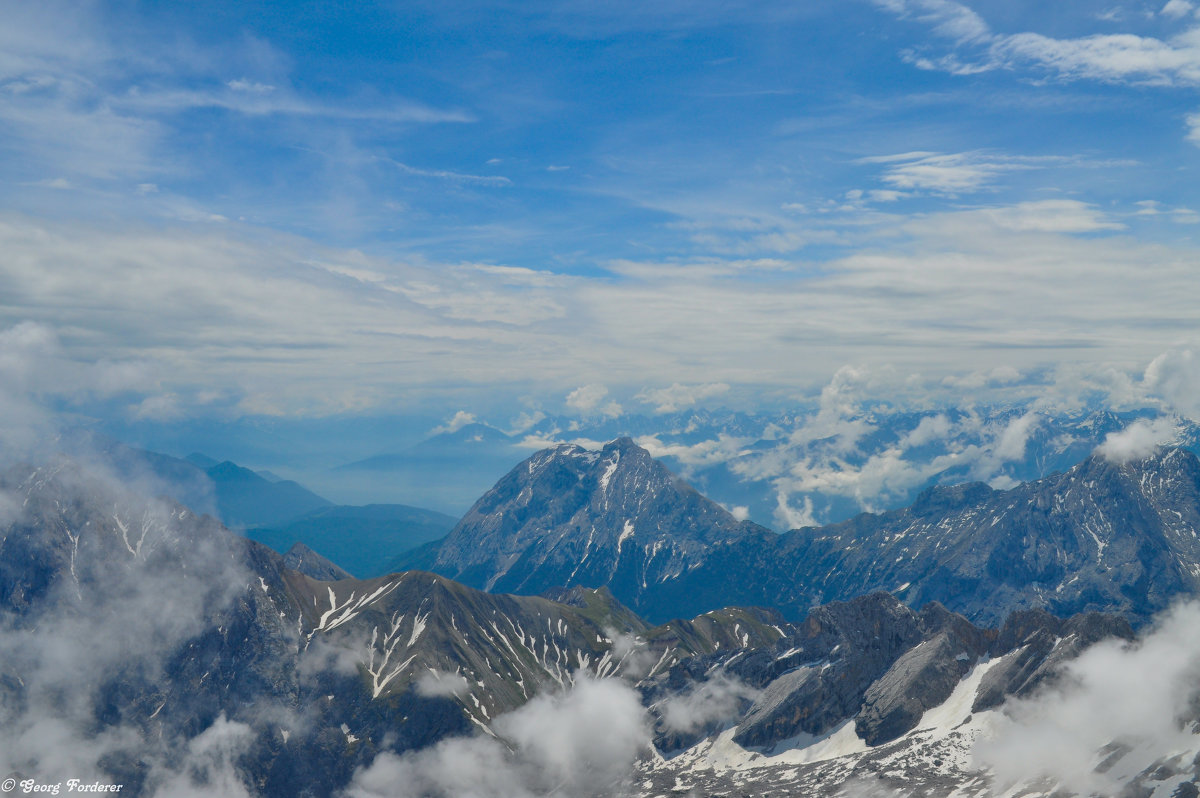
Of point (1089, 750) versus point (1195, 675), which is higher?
point (1195, 675)

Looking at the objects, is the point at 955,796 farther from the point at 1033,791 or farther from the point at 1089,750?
the point at 1089,750

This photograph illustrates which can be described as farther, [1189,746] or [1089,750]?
[1089,750]

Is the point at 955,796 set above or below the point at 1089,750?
below

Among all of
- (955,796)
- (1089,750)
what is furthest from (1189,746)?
(955,796)

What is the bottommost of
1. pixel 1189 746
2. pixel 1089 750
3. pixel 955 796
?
pixel 955 796

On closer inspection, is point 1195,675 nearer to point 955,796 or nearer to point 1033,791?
point 1033,791

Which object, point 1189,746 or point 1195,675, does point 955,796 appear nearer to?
point 1189,746

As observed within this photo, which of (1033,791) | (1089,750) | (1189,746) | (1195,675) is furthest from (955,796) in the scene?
(1195,675)
